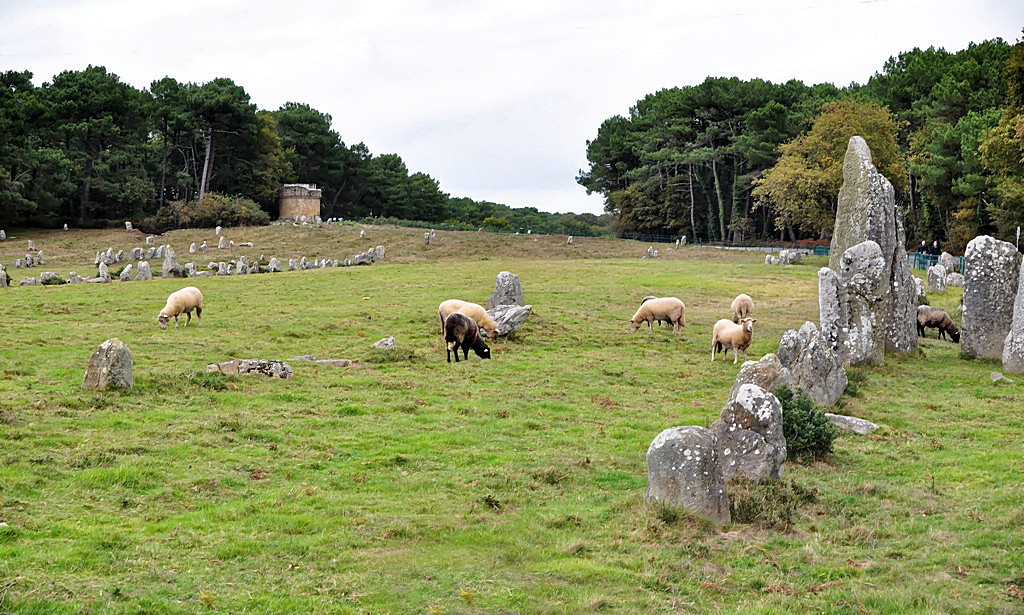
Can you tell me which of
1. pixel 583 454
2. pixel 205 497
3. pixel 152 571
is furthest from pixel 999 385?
pixel 152 571

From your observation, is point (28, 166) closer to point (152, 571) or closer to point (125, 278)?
point (125, 278)

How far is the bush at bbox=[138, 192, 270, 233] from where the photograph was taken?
83.6m

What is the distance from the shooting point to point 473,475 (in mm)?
14305

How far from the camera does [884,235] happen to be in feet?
93.0

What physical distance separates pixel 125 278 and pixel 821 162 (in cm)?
4676

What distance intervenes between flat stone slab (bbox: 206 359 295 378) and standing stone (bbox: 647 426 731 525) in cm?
1139

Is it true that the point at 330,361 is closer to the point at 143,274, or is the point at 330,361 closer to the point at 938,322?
the point at 938,322

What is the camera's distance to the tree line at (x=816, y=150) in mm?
59281

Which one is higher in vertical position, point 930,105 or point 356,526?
point 930,105

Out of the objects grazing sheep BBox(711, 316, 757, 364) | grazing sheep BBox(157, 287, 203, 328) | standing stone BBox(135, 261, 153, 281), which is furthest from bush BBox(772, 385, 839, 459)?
standing stone BBox(135, 261, 153, 281)

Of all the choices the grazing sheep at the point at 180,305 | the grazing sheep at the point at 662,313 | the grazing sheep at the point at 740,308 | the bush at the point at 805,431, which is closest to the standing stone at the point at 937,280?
the grazing sheep at the point at 740,308

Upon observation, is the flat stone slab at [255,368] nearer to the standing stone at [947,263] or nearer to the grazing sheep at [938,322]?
the grazing sheep at [938,322]

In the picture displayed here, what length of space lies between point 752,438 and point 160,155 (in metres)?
93.9

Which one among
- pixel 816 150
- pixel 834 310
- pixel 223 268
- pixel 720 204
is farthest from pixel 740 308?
pixel 720 204
